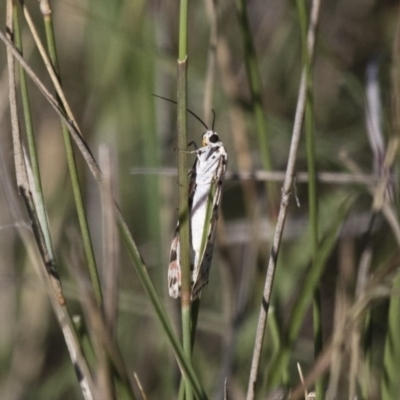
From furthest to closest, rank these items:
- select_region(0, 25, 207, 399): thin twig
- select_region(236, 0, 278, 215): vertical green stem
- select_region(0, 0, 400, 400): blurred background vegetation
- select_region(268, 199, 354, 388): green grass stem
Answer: select_region(0, 0, 400, 400): blurred background vegetation
select_region(236, 0, 278, 215): vertical green stem
select_region(268, 199, 354, 388): green grass stem
select_region(0, 25, 207, 399): thin twig

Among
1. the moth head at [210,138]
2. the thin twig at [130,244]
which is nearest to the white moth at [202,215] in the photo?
the moth head at [210,138]

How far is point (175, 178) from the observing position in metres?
1.88

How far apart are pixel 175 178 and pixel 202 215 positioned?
80cm

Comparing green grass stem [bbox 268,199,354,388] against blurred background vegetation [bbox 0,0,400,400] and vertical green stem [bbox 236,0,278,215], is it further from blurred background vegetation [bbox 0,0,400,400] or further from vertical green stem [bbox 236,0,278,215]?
blurred background vegetation [bbox 0,0,400,400]

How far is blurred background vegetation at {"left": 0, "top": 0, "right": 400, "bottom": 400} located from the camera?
1.63 metres

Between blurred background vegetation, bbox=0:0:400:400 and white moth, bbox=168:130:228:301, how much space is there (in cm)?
17

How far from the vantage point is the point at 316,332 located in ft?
3.21

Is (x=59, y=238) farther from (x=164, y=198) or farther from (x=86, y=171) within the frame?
(x=86, y=171)

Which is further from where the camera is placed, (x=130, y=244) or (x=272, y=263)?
(x=272, y=263)

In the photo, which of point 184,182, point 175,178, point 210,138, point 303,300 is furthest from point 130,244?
point 175,178

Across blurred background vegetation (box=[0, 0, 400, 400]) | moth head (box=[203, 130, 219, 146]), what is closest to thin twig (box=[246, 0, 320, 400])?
moth head (box=[203, 130, 219, 146])

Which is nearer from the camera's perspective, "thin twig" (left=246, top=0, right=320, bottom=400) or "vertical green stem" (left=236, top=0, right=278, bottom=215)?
"thin twig" (left=246, top=0, right=320, bottom=400)

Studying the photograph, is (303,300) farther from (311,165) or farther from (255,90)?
(255,90)

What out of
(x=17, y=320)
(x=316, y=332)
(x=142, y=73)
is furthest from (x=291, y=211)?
(x=316, y=332)
